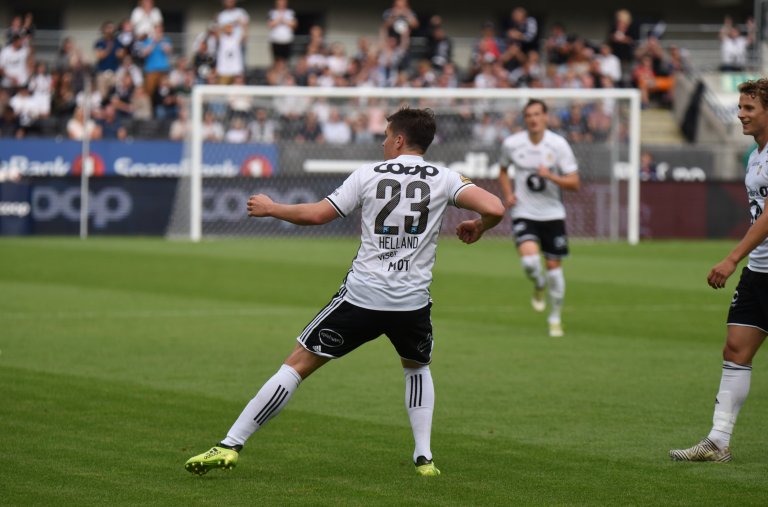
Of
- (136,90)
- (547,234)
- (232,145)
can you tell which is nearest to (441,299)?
(547,234)

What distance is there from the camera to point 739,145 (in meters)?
32.1

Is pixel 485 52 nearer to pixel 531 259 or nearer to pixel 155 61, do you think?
pixel 155 61

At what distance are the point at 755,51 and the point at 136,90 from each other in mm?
17899

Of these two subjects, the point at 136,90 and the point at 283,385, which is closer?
the point at 283,385

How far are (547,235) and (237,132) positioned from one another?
16.0 meters

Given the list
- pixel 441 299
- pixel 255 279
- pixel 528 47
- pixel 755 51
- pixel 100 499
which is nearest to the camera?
pixel 100 499

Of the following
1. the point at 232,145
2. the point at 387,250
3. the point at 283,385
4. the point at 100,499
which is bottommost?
the point at 100,499

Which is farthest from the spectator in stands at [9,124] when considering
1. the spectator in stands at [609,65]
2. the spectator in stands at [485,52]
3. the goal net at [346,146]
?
the spectator in stands at [609,65]

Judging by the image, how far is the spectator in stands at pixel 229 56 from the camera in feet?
103

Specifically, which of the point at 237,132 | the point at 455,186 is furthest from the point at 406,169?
the point at 237,132

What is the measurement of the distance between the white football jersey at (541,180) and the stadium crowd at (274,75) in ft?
49.1

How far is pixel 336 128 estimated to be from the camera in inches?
1165

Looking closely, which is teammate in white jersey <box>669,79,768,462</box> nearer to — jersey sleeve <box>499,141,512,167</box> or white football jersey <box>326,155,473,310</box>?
white football jersey <box>326,155,473,310</box>

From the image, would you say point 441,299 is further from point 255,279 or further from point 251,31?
point 251,31
